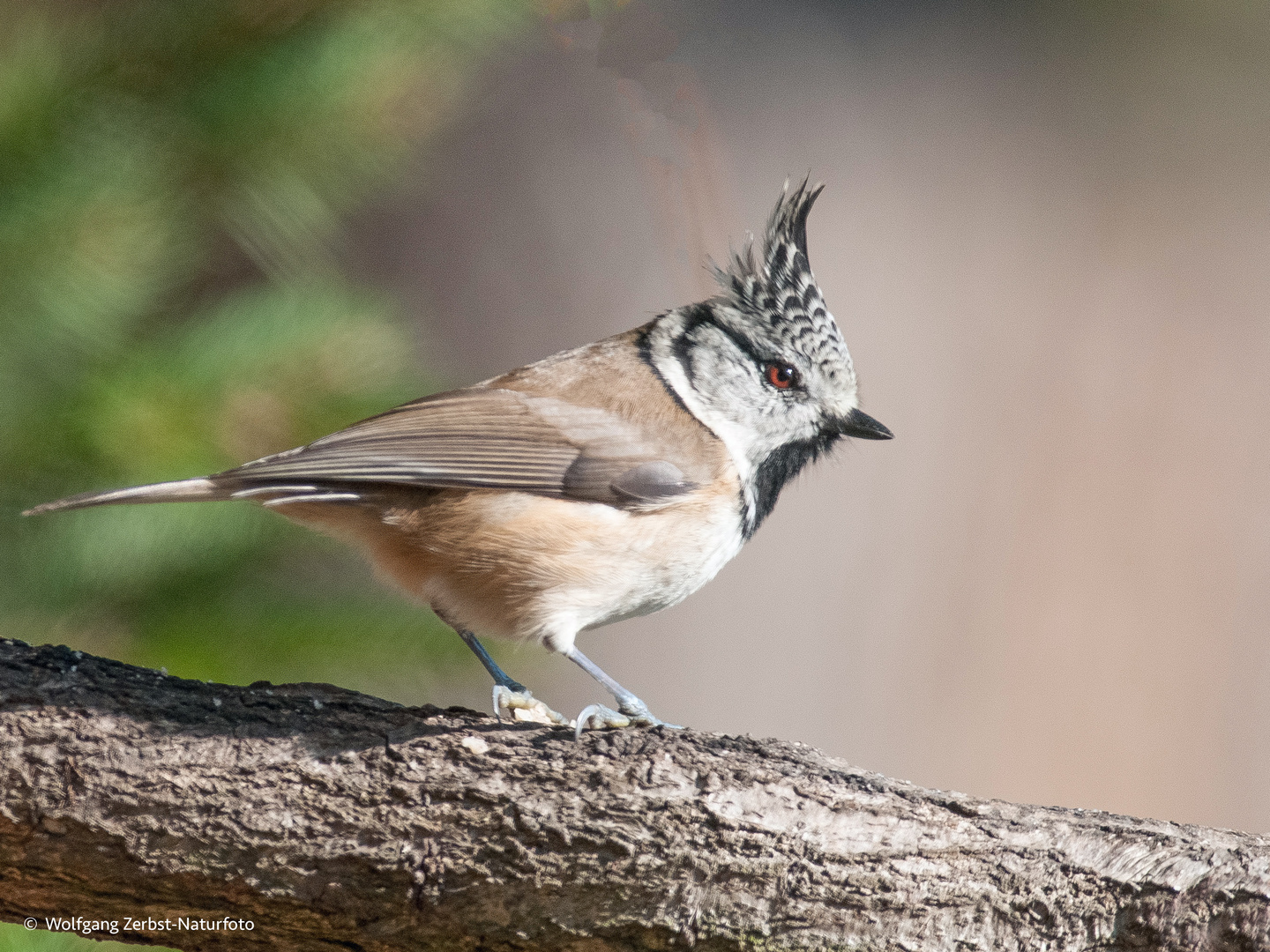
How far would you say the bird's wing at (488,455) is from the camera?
2.06m

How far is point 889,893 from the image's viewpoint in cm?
156

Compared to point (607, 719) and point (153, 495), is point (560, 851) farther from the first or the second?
point (153, 495)

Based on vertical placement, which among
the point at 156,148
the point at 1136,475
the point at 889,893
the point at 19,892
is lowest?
the point at 19,892

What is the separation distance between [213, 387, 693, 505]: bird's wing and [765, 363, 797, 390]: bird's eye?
1.04ft

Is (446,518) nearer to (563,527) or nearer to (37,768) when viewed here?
(563,527)

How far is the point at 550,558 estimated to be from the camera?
2.04 metres

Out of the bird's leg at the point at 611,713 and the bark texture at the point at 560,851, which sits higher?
the bird's leg at the point at 611,713

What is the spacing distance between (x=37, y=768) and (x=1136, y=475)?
3.78 m

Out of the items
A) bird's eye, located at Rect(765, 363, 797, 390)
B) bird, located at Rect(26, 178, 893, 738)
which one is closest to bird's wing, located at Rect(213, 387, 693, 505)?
bird, located at Rect(26, 178, 893, 738)

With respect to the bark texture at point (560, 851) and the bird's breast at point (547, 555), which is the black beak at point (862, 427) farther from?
the bark texture at point (560, 851)

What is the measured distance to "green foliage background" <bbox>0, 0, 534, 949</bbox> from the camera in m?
2.34

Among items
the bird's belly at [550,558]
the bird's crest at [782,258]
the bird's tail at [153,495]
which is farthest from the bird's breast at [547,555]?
the bird's crest at [782,258]

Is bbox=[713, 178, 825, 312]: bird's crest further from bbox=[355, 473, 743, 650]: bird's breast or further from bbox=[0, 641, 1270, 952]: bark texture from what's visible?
bbox=[0, 641, 1270, 952]: bark texture

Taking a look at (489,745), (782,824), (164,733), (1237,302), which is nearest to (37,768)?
(164,733)
